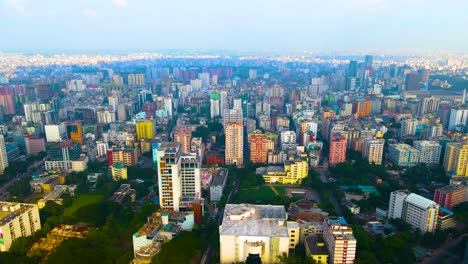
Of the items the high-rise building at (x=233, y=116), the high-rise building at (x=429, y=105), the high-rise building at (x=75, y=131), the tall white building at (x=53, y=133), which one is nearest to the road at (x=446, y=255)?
the high-rise building at (x=233, y=116)

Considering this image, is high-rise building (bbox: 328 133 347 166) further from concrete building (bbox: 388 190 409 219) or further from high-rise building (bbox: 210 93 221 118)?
high-rise building (bbox: 210 93 221 118)

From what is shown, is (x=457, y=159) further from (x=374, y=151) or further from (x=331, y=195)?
(x=331, y=195)

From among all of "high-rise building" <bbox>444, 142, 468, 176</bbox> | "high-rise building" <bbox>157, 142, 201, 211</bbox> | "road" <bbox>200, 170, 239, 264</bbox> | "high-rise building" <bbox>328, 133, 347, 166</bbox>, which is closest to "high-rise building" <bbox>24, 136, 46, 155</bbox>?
"high-rise building" <bbox>157, 142, 201, 211</bbox>

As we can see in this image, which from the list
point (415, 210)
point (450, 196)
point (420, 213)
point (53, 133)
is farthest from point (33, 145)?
point (450, 196)

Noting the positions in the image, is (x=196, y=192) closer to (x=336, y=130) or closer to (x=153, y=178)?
(x=153, y=178)

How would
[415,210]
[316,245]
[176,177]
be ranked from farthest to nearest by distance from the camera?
[176,177] → [415,210] → [316,245]

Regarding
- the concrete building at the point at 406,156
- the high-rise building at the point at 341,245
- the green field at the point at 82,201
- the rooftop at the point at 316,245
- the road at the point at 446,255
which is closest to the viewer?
the high-rise building at the point at 341,245

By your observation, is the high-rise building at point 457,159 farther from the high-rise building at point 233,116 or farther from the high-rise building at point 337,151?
the high-rise building at point 233,116
